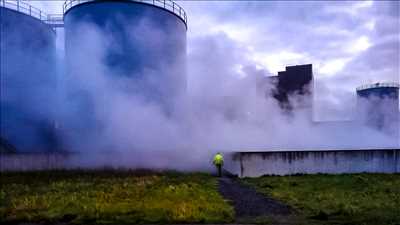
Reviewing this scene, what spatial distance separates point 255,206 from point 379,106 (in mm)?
30476

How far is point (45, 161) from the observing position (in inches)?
772

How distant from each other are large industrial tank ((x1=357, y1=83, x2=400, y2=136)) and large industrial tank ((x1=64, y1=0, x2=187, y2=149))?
713 inches

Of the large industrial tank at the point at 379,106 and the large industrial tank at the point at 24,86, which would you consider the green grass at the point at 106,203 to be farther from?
the large industrial tank at the point at 379,106

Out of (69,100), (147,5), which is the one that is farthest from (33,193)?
(147,5)

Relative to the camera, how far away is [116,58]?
23828mm

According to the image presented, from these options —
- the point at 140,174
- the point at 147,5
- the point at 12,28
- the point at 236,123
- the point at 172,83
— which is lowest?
the point at 140,174

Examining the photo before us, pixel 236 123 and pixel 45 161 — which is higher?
pixel 236 123

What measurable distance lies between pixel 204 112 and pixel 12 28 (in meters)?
12.2

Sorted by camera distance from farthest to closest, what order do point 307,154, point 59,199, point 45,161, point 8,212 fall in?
point 307,154, point 45,161, point 59,199, point 8,212

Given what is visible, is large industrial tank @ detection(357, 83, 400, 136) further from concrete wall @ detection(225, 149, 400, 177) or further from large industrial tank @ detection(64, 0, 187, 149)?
large industrial tank @ detection(64, 0, 187, 149)

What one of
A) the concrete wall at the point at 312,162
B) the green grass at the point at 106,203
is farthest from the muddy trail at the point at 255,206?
the concrete wall at the point at 312,162

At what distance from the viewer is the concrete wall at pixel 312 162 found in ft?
71.8

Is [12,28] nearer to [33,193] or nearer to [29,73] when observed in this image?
[29,73]

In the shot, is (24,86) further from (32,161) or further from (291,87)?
(291,87)
